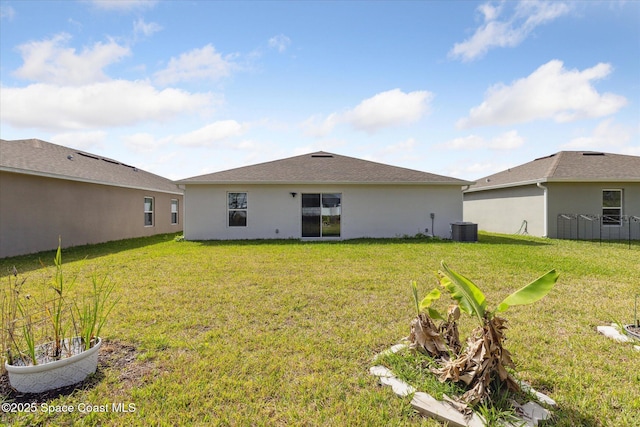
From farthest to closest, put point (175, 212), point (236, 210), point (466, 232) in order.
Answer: point (175, 212)
point (236, 210)
point (466, 232)

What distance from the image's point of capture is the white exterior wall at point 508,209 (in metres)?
14.7

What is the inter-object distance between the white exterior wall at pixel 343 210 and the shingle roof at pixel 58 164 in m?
3.85

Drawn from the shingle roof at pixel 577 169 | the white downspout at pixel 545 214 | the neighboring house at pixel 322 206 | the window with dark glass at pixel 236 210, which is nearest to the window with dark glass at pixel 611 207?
the shingle roof at pixel 577 169

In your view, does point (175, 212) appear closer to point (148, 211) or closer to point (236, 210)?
point (148, 211)

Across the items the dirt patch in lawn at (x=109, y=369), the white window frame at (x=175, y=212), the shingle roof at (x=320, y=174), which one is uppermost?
the shingle roof at (x=320, y=174)

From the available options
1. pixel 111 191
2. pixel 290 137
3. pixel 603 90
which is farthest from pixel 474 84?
pixel 111 191

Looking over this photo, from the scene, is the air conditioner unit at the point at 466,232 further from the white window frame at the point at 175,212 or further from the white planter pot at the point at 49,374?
the white window frame at the point at 175,212

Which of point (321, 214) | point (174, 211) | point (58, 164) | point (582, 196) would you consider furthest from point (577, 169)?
point (58, 164)

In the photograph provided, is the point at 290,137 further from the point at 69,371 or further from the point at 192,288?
the point at 69,371

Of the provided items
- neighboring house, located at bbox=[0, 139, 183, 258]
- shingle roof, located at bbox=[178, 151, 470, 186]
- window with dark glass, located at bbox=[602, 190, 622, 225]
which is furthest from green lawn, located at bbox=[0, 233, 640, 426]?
window with dark glass, located at bbox=[602, 190, 622, 225]

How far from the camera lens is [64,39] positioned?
927 cm

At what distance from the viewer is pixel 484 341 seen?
2.27 meters

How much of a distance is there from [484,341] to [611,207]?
17471 mm

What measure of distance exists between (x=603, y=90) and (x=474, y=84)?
4.85m
